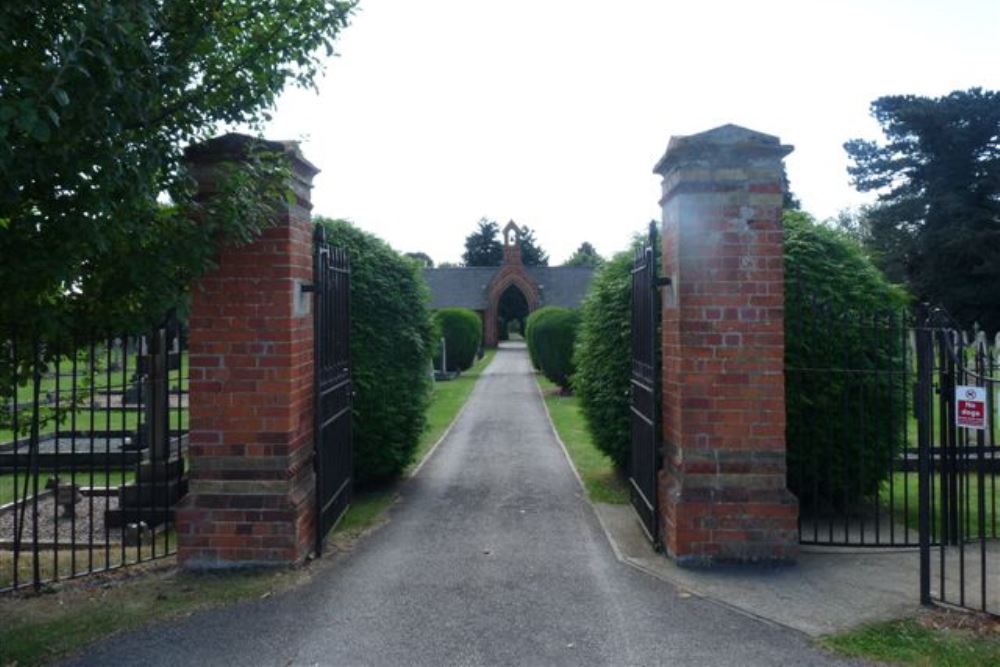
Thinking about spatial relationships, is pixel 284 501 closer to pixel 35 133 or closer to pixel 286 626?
pixel 286 626

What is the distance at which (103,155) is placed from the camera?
355cm

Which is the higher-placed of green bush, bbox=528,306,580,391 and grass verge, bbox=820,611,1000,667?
green bush, bbox=528,306,580,391

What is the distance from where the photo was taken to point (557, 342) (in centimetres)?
2256

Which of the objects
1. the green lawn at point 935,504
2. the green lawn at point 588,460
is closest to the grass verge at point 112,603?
the green lawn at point 588,460

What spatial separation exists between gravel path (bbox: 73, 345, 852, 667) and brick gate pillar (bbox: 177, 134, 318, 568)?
1.78ft

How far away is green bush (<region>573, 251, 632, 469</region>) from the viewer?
7.59 metres

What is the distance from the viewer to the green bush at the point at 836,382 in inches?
246

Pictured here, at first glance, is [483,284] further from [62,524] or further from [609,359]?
[62,524]

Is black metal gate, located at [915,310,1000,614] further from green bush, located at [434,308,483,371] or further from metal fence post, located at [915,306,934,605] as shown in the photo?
green bush, located at [434,308,483,371]

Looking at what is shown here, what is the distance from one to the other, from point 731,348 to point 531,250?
85264 millimetres

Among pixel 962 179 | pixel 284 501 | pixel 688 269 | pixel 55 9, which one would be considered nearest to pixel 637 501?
pixel 688 269

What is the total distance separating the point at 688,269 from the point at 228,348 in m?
3.14

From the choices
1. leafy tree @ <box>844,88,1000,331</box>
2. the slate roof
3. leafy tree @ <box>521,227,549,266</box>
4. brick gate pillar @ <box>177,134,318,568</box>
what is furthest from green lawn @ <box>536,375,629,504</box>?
leafy tree @ <box>521,227,549,266</box>

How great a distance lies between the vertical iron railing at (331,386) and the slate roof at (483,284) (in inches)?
1862
